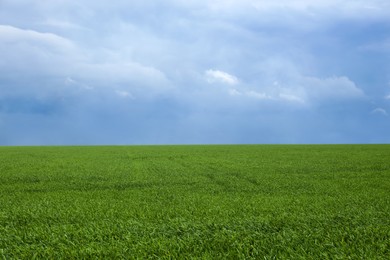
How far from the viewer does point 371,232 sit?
575cm

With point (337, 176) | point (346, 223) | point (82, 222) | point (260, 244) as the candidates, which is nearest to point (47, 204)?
point (82, 222)

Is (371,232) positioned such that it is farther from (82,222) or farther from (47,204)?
(47,204)

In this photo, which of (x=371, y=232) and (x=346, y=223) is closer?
(x=371, y=232)

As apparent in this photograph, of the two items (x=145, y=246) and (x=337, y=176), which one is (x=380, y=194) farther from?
(x=145, y=246)

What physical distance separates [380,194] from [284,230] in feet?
15.8

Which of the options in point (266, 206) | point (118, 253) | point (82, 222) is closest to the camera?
point (118, 253)

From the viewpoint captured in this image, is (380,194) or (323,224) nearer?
(323,224)

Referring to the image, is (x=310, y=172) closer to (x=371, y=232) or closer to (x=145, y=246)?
(x=371, y=232)

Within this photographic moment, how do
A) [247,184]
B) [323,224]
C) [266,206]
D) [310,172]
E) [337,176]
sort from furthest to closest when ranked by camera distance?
[310,172] < [337,176] < [247,184] < [266,206] < [323,224]

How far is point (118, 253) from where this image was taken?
196 inches

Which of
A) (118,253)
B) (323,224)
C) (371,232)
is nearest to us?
(118,253)

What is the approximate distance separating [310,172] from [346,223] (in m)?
9.41

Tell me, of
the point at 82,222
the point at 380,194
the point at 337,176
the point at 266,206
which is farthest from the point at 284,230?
the point at 337,176

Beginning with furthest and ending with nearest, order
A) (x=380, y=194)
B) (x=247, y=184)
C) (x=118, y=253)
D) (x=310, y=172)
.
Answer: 1. (x=310, y=172)
2. (x=247, y=184)
3. (x=380, y=194)
4. (x=118, y=253)
